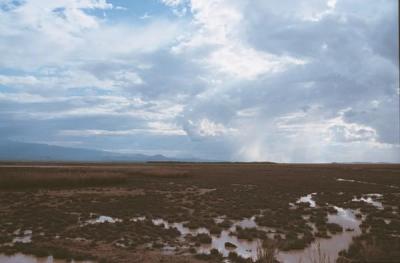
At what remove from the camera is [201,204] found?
28438 mm

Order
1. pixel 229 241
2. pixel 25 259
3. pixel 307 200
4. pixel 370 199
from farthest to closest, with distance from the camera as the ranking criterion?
pixel 370 199 → pixel 307 200 → pixel 229 241 → pixel 25 259

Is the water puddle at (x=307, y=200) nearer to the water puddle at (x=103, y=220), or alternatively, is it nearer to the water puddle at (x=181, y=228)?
the water puddle at (x=181, y=228)

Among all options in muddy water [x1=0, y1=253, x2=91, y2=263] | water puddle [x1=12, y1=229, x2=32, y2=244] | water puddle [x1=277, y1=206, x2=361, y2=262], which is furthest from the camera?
water puddle [x1=12, y1=229, x2=32, y2=244]

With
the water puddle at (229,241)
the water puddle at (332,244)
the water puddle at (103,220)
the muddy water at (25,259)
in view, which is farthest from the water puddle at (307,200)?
the muddy water at (25,259)

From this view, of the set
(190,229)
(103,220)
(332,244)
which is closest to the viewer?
(332,244)

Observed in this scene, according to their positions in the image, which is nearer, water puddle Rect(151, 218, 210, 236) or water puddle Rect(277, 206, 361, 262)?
water puddle Rect(277, 206, 361, 262)

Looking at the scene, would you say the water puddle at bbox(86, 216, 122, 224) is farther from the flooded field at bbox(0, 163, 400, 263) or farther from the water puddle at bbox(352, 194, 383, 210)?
the water puddle at bbox(352, 194, 383, 210)

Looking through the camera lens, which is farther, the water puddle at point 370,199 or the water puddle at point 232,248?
the water puddle at point 370,199

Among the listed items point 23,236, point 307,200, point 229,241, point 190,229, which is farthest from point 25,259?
point 307,200

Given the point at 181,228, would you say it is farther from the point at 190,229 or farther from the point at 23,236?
the point at 23,236

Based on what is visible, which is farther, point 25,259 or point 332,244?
point 332,244

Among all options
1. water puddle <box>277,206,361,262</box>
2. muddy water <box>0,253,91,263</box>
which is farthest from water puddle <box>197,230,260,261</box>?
muddy water <box>0,253,91,263</box>

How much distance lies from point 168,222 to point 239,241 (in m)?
5.67

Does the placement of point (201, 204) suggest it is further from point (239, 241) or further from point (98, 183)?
point (98, 183)
